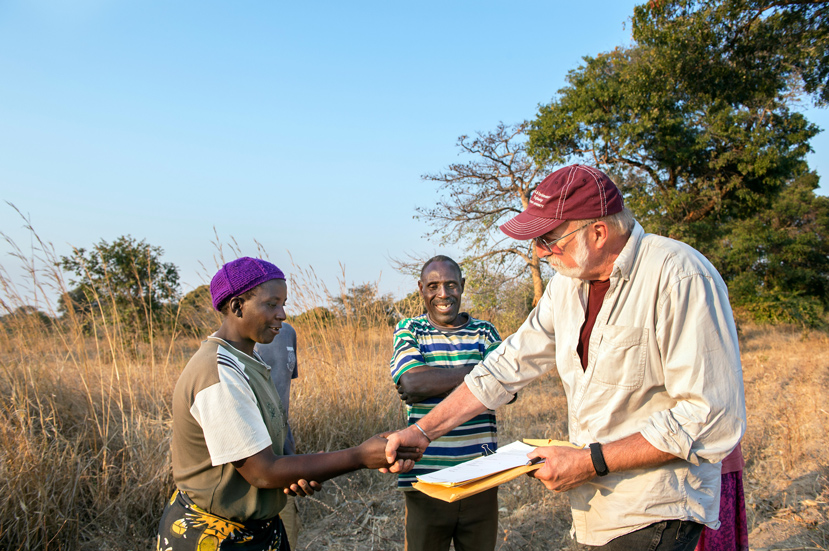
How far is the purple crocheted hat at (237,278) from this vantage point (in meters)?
2.12

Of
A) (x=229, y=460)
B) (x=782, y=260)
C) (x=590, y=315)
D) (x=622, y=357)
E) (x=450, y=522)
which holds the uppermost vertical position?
(x=782, y=260)

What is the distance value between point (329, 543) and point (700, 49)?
9.57 meters

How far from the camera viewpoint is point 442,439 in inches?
106

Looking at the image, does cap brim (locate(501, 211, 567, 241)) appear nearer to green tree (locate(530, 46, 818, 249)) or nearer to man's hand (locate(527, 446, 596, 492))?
man's hand (locate(527, 446, 596, 492))

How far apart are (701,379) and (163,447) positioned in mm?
3917

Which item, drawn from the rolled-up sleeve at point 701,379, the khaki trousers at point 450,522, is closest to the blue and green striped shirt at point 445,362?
the khaki trousers at point 450,522

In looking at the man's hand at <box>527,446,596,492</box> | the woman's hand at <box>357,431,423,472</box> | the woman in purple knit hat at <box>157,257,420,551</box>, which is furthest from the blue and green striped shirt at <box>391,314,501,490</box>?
the man's hand at <box>527,446,596,492</box>

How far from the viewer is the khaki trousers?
2607 mm

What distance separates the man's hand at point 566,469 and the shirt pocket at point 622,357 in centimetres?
26

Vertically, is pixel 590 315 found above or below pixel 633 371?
above

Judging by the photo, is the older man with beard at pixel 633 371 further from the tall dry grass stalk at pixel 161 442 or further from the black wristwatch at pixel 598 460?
the tall dry grass stalk at pixel 161 442

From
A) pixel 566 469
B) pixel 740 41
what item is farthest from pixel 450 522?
pixel 740 41

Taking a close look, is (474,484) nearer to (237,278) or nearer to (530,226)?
(530,226)

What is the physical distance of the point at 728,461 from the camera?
222 centimetres
